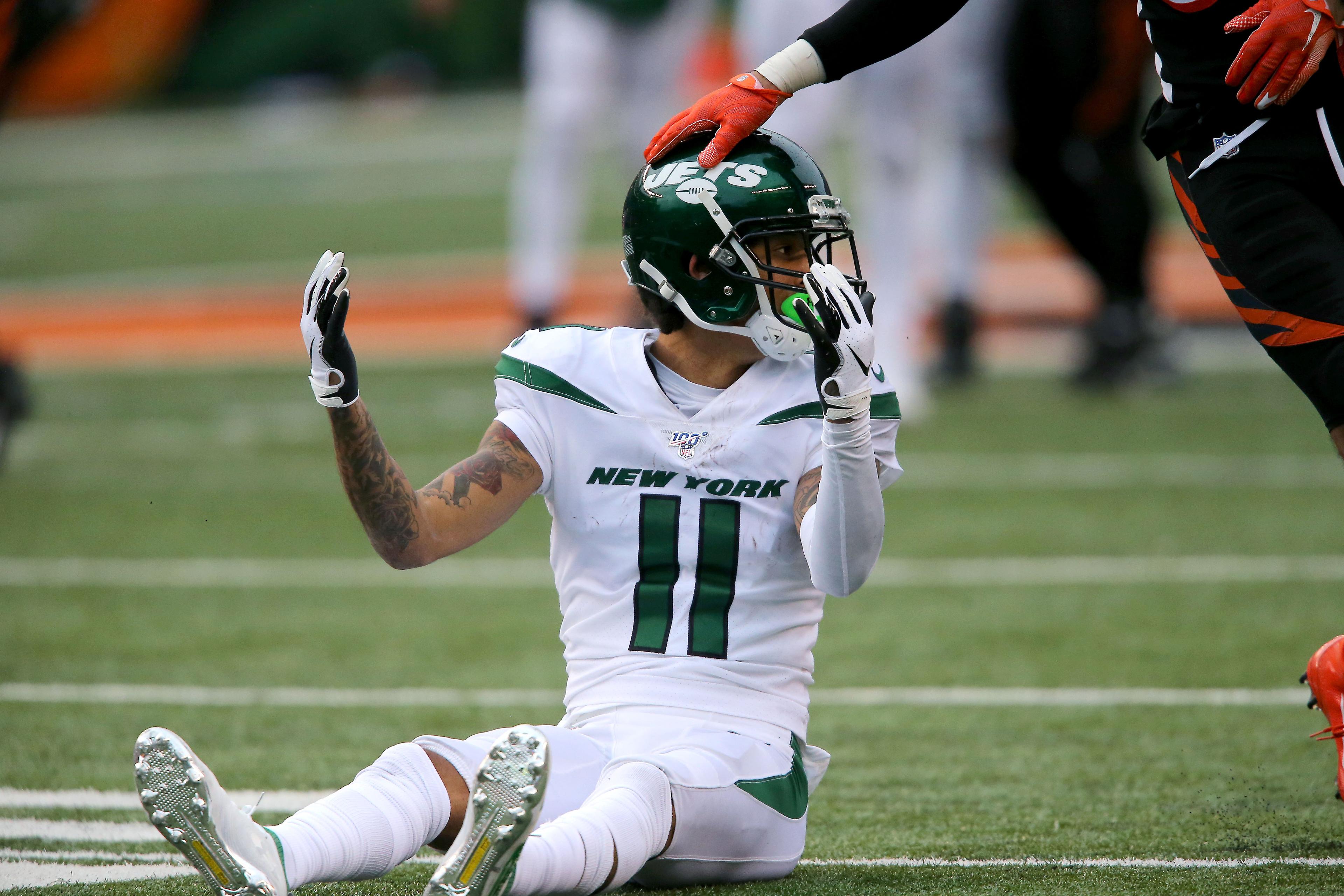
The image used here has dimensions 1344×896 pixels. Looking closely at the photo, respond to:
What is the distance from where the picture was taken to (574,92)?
24.7 feet

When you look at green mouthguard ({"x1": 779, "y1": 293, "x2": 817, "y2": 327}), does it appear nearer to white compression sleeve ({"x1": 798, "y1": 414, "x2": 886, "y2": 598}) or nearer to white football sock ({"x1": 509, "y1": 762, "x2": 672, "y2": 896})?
white compression sleeve ({"x1": 798, "y1": 414, "x2": 886, "y2": 598})

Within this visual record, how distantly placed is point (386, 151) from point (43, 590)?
19.2 meters

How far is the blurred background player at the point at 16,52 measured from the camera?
607cm

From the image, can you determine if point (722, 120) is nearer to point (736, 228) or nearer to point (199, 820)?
point (736, 228)

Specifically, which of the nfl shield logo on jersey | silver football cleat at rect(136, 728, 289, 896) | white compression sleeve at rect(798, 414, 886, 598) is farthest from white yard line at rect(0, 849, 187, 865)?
white compression sleeve at rect(798, 414, 886, 598)

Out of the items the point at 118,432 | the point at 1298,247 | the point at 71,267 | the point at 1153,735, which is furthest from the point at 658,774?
the point at 71,267

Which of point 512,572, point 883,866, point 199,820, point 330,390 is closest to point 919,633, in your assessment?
point 512,572

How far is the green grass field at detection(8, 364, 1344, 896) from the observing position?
2893 millimetres

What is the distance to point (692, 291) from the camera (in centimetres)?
275

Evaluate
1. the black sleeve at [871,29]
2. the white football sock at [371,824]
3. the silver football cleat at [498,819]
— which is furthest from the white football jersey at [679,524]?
the black sleeve at [871,29]

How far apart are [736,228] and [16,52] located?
450 centimetres

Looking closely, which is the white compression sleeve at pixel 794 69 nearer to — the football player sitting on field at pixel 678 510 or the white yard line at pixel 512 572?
the football player sitting on field at pixel 678 510

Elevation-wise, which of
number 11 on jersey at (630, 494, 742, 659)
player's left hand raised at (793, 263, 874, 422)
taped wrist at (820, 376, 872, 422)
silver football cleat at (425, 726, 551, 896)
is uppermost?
player's left hand raised at (793, 263, 874, 422)

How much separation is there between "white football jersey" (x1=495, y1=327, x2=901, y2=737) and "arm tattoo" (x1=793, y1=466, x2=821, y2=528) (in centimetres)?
1
